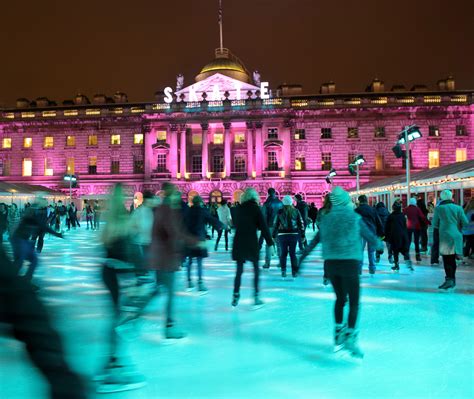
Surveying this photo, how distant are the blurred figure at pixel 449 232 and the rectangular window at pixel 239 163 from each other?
44.8 m

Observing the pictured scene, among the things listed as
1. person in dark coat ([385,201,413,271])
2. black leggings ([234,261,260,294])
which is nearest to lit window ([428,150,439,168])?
person in dark coat ([385,201,413,271])

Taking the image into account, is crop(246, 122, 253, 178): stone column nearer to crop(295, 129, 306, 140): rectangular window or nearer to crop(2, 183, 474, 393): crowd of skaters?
crop(295, 129, 306, 140): rectangular window

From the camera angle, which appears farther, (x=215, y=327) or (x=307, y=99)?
(x=307, y=99)

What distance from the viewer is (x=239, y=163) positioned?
53.8 metres

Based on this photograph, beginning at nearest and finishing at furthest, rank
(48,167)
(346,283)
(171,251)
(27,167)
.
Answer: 1. (346,283)
2. (171,251)
3. (48,167)
4. (27,167)

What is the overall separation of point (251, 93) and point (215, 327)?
48.8 meters

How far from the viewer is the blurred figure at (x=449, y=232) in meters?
8.52

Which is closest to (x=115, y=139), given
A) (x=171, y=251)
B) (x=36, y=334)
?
(x=171, y=251)

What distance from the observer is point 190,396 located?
3889mm

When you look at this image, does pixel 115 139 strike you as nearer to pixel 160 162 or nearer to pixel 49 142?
pixel 160 162

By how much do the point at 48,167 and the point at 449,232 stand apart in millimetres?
54120

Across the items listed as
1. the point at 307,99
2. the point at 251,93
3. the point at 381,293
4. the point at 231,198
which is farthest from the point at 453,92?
the point at 381,293

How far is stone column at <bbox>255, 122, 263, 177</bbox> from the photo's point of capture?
51250 millimetres

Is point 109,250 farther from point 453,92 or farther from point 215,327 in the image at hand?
point 453,92
